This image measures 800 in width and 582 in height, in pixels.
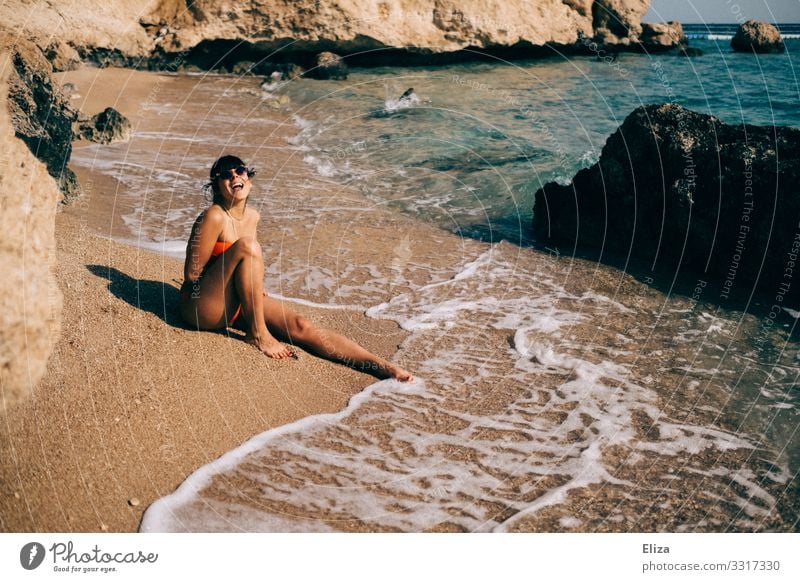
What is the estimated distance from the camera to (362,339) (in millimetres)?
5348

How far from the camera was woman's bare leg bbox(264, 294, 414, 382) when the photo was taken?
4750 mm

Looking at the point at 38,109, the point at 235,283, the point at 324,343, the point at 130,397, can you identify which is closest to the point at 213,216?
the point at 235,283

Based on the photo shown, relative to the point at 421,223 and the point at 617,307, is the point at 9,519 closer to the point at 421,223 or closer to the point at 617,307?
the point at 617,307

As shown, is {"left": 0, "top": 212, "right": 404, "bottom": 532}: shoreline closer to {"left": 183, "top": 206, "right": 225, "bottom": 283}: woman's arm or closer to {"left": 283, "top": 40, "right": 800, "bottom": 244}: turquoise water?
{"left": 183, "top": 206, "right": 225, "bottom": 283}: woman's arm

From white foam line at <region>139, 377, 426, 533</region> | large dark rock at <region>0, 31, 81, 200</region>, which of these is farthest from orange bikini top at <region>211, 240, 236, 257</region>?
large dark rock at <region>0, 31, 81, 200</region>

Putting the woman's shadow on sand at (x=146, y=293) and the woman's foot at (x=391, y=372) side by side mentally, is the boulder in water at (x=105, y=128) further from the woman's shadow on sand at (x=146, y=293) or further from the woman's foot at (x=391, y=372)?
the woman's foot at (x=391, y=372)

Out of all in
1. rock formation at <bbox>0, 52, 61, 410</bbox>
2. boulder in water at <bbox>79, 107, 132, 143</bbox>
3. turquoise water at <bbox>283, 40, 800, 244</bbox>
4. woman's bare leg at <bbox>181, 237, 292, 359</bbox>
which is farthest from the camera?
boulder in water at <bbox>79, 107, 132, 143</bbox>

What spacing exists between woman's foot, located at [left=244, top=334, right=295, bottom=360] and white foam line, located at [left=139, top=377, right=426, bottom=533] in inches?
22.3

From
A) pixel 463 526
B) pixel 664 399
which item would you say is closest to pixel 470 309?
pixel 664 399

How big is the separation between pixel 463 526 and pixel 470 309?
2694mm

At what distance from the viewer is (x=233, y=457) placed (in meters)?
3.77

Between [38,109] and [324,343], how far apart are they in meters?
3.58

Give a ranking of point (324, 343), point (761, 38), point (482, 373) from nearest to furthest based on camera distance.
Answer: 1. point (324, 343)
2. point (482, 373)
3. point (761, 38)

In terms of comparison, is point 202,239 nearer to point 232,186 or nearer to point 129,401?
point 232,186
